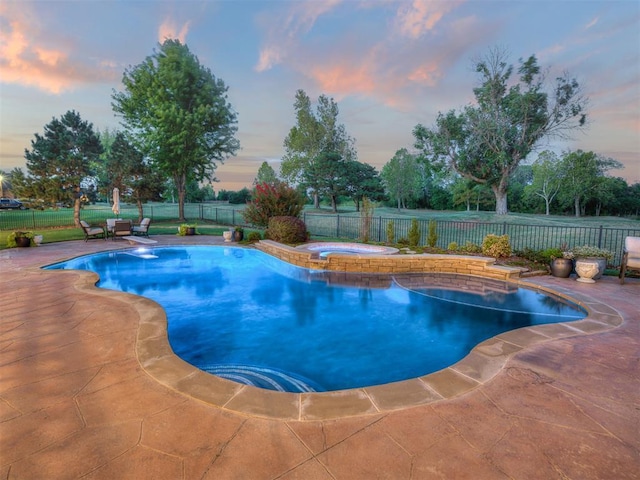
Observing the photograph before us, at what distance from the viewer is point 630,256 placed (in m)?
7.22

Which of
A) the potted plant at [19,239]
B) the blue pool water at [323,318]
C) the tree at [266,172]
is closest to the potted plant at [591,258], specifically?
the blue pool water at [323,318]

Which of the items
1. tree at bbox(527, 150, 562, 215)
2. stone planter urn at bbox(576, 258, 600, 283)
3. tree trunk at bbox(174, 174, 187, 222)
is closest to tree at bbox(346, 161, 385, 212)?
tree trunk at bbox(174, 174, 187, 222)

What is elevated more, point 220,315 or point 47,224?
point 47,224

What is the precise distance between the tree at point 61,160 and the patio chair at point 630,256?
80.0 feet

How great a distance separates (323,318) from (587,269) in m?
6.23

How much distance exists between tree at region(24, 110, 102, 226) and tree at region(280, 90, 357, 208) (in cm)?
Result: 2081

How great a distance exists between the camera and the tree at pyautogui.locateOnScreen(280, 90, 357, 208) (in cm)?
3669

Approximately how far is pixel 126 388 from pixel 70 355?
1.23 metres

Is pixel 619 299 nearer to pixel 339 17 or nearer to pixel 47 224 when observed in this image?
pixel 339 17

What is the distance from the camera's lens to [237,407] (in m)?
2.63

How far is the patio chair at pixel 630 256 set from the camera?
6883 mm

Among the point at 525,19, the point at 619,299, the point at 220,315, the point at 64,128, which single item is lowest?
the point at 220,315

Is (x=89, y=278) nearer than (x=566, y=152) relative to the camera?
Yes

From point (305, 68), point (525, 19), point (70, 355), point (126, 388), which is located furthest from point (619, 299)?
point (305, 68)
